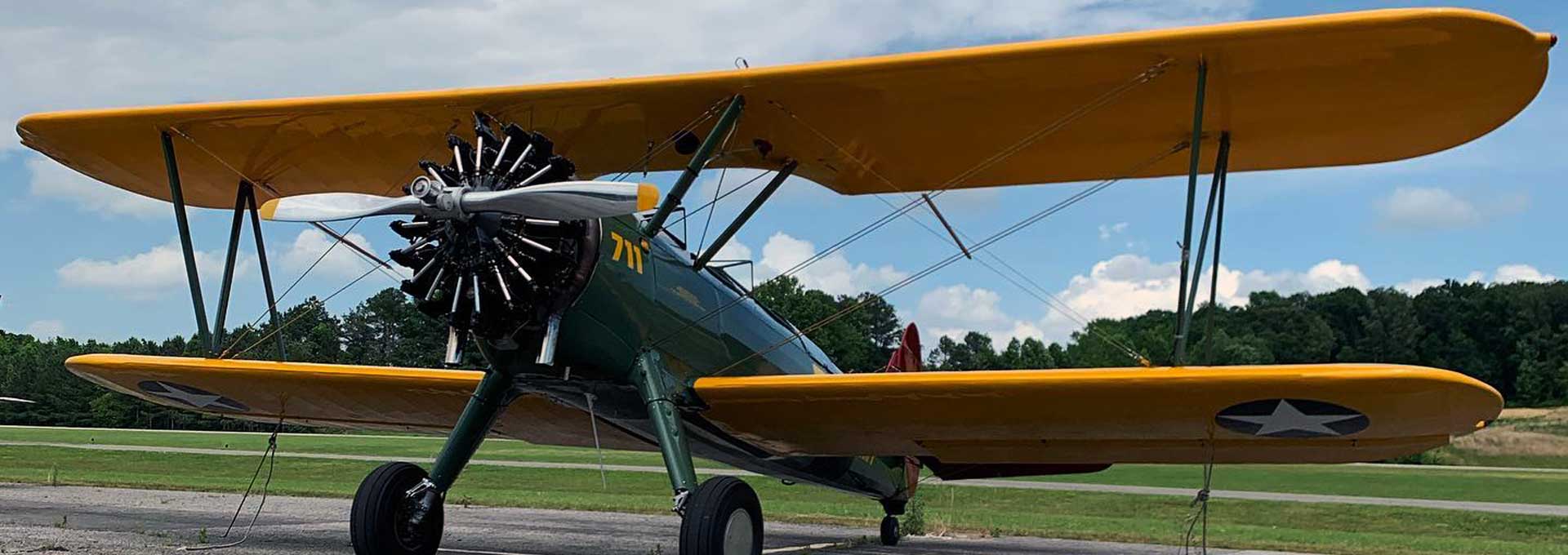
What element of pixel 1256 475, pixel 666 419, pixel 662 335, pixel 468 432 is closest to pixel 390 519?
pixel 468 432

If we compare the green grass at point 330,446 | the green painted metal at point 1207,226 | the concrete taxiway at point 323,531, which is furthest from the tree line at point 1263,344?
the green painted metal at point 1207,226

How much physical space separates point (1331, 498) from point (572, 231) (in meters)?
18.9

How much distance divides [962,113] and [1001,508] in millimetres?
13435

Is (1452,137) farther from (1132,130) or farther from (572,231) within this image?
(572,231)

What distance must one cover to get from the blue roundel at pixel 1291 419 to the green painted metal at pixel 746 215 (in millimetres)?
3011

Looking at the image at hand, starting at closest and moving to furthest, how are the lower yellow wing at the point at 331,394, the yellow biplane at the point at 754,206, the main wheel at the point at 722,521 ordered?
the main wheel at the point at 722,521 < the yellow biplane at the point at 754,206 < the lower yellow wing at the point at 331,394

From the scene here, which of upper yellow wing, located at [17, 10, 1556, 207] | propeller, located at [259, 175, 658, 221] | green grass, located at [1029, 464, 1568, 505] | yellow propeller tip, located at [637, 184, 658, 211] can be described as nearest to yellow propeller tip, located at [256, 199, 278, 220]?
propeller, located at [259, 175, 658, 221]

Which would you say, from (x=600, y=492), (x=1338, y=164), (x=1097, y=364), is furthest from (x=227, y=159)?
(x=1097, y=364)

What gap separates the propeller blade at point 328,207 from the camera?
693 centimetres

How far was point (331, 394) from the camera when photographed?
9594 mm

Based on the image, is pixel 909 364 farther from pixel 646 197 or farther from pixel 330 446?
pixel 330 446

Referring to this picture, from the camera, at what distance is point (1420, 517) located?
18.3m

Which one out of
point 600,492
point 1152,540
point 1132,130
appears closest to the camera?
point 1132,130

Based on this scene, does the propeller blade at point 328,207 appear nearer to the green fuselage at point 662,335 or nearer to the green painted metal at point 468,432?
the green fuselage at point 662,335
